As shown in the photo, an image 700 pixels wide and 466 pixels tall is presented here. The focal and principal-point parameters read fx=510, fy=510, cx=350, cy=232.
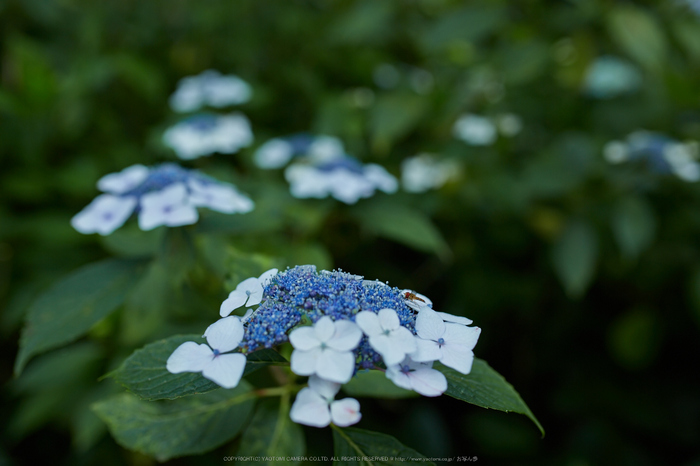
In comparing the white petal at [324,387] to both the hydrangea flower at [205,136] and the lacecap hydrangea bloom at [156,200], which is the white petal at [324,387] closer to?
the lacecap hydrangea bloom at [156,200]

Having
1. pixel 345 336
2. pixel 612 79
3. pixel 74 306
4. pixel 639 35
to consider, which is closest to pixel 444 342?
pixel 345 336

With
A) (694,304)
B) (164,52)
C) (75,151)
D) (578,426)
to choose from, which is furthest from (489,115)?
(75,151)

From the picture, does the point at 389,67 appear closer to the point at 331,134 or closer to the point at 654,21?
the point at 331,134

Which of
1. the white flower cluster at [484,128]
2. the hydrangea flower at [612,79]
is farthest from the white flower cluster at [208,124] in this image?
the hydrangea flower at [612,79]

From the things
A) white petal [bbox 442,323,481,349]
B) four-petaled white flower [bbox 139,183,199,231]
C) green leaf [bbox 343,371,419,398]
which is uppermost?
white petal [bbox 442,323,481,349]

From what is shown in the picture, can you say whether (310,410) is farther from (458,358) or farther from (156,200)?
(156,200)

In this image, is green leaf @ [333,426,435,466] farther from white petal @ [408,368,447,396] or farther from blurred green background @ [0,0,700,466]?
blurred green background @ [0,0,700,466]

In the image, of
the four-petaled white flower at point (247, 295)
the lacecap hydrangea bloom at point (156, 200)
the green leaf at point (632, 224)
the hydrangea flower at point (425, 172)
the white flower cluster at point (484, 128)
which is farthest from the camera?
the white flower cluster at point (484, 128)

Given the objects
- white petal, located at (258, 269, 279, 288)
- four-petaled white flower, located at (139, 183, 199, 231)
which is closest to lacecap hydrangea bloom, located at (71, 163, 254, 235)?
four-petaled white flower, located at (139, 183, 199, 231)
